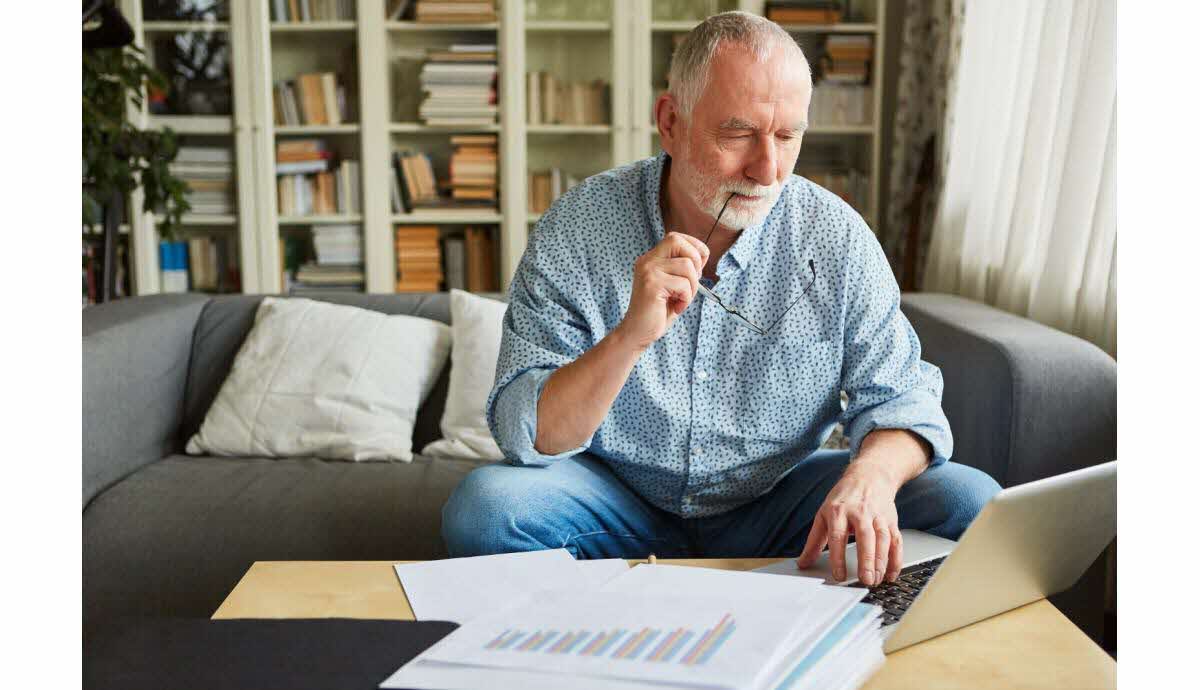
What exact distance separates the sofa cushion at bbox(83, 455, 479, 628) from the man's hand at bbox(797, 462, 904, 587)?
873 mm

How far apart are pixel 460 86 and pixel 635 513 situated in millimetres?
2550

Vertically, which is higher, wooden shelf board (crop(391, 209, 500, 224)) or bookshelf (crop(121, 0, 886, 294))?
bookshelf (crop(121, 0, 886, 294))

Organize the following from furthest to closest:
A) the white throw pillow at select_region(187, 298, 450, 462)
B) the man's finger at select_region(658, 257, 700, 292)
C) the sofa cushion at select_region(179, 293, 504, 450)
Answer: the sofa cushion at select_region(179, 293, 504, 450) → the white throw pillow at select_region(187, 298, 450, 462) → the man's finger at select_region(658, 257, 700, 292)

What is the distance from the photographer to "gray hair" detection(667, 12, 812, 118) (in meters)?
1.36

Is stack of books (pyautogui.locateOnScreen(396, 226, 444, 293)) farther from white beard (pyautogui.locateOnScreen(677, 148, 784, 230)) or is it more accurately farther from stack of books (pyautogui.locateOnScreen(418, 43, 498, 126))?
white beard (pyautogui.locateOnScreen(677, 148, 784, 230))

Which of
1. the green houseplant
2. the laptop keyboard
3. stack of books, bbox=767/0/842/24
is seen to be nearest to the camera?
the laptop keyboard

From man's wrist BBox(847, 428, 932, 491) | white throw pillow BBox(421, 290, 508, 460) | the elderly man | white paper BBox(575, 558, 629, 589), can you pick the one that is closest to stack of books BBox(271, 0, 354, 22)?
white throw pillow BBox(421, 290, 508, 460)

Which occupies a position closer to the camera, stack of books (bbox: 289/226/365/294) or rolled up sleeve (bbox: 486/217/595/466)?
rolled up sleeve (bbox: 486/217/595/466)

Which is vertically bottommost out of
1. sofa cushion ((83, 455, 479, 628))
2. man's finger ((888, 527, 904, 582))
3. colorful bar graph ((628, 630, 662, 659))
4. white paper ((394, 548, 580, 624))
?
sofa cushion ((83, 455, 479, 628))

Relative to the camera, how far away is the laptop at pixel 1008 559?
85 cm

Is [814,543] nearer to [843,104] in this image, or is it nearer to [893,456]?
[893,456]

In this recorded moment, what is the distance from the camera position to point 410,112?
3760mm

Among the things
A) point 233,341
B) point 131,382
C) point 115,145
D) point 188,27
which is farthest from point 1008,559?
point 188,27

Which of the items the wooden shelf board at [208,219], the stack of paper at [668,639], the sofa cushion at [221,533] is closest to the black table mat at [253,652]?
the stack of paper at [668,639]
